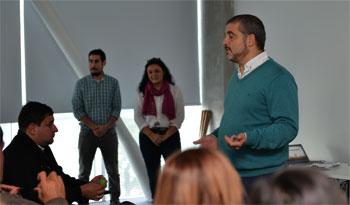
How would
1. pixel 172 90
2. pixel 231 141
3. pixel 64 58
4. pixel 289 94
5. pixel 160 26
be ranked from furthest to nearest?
pixel 160 26, pixel 64 58, pixel 172 90, pixel 289 94, pixel 231 141

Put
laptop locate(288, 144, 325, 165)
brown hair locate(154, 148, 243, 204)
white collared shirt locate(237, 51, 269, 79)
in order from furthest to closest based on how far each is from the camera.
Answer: laptop locate(288, 144, 325, 165), white collared shirt locate(237, 51, 269, 79), brown hair locate(154, 148, 243, 204)

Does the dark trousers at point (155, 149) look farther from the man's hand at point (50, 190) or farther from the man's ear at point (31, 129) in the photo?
the man's hand at point (50, 190)

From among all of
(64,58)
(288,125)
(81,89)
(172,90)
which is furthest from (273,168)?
(64,58)

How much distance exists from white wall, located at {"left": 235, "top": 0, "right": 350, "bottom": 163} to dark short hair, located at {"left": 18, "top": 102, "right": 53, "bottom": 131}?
2.42m

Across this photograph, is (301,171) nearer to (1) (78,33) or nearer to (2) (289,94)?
(2) (289,94)

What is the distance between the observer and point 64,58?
17.5 feet

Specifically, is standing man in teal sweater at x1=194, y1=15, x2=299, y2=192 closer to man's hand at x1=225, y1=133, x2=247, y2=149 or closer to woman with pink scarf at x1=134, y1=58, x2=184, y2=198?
man's hand at x1=225, y1=133, x2=247, y2=149

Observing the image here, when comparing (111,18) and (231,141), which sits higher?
(111,18)

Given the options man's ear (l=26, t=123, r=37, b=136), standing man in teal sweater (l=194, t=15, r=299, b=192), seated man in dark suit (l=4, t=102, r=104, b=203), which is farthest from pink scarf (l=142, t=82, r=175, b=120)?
standing man in teal sweater (l=194, t=15, r=299, b=192)

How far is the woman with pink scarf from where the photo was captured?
4.84 metres

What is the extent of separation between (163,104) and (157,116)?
0.40 ft

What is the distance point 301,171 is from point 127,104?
449cm

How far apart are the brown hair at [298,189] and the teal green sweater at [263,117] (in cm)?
98

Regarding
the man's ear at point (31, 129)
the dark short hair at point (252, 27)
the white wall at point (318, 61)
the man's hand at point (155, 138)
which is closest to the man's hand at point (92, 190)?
the man's ear at point (31, 129)
